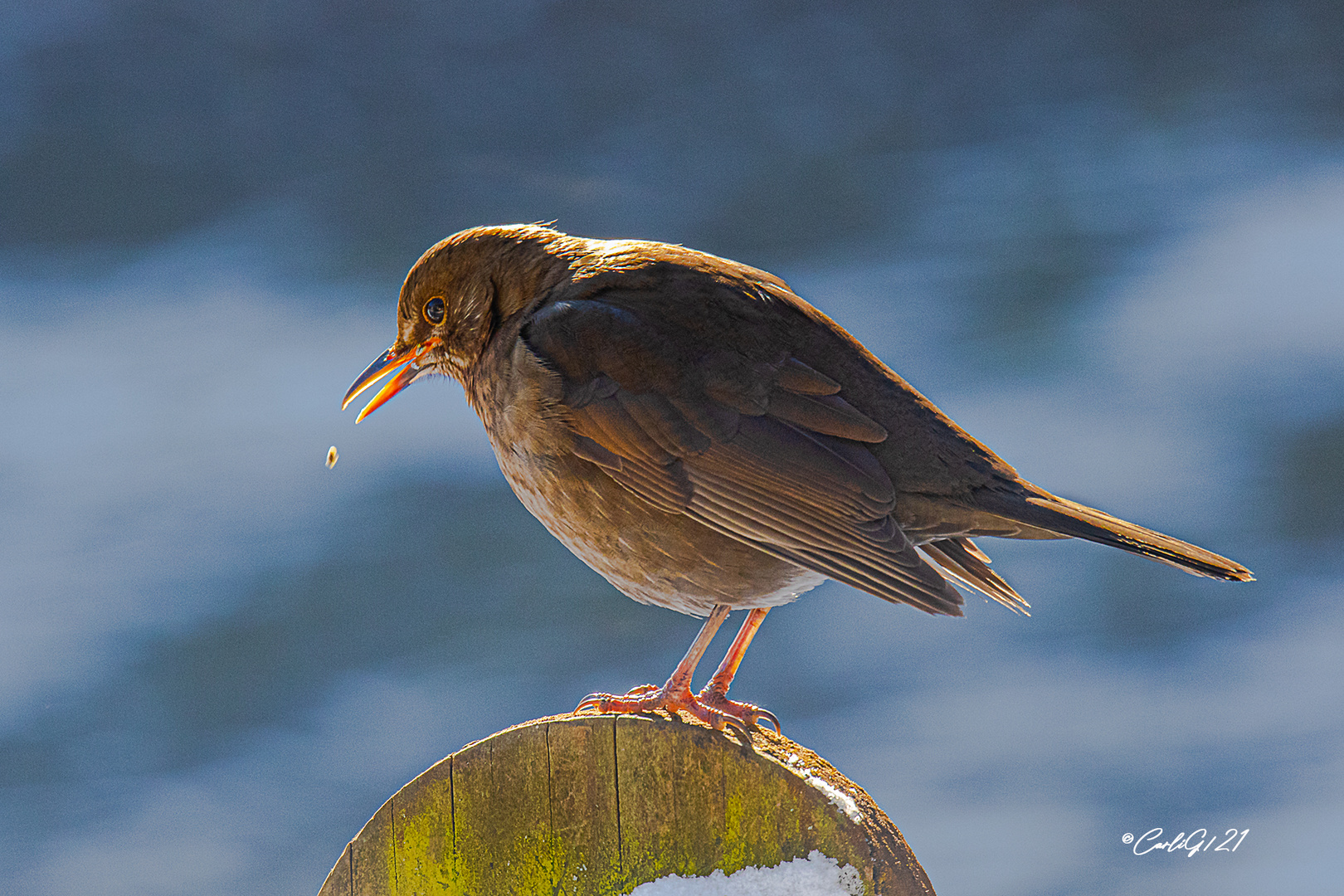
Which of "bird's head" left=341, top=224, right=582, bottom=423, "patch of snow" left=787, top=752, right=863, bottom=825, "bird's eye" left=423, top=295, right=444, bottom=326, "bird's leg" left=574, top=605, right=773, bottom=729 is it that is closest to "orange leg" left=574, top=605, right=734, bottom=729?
"bird's leg" left=574, top=605, right=773, bottom=729

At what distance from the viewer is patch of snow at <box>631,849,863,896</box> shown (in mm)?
2072

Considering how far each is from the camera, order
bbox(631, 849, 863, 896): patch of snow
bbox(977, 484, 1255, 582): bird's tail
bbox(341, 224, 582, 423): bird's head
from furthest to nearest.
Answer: bbox(341, 224, 582, 423): bird's head
bbox(977, 484, 1255, 582): bird's tail
bbox(631, 849, 863, 896): patch of snow

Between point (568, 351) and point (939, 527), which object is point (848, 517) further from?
point (568, 351)

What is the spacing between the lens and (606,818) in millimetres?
2254

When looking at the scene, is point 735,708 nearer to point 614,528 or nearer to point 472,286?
point 614,528

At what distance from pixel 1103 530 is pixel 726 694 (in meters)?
0.92

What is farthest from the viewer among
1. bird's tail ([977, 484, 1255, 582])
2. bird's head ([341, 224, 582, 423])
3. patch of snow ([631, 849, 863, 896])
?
bird's head ([341, 224, 582, 423])

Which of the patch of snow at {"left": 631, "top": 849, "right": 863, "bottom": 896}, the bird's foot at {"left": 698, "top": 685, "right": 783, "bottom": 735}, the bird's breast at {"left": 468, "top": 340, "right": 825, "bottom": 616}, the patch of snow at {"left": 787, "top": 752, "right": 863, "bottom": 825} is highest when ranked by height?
the bird's breast at {"left": 468, "top": 340, "right": 825, "bottom": 616}

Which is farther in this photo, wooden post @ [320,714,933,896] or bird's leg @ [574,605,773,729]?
bird's leg @ [574,605,773,729]

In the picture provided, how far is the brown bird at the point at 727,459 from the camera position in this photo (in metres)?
2.78

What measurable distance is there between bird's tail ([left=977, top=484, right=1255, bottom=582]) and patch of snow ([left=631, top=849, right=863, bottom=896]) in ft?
3.33

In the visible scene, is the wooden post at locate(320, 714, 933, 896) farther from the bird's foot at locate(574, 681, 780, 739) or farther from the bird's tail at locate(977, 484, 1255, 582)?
the bird's tail at locate(977, 484, 1255, 582)

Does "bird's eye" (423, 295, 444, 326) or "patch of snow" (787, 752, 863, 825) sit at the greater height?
"bird's eye" (423, 295, 444, 326)

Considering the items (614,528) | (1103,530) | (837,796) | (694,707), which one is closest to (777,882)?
(837,796)
